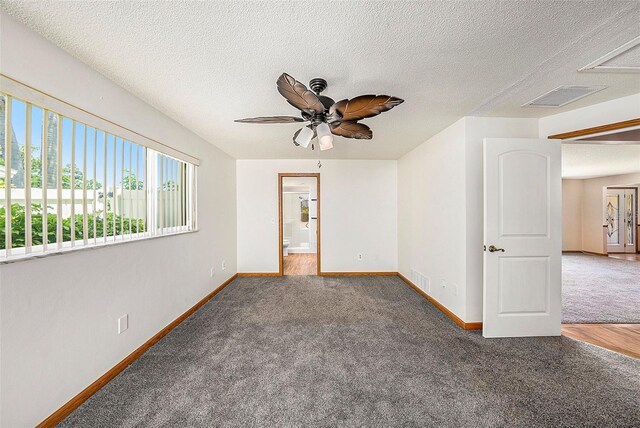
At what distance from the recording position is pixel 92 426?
1.47 m

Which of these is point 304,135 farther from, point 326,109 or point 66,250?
Answer: point 66,250

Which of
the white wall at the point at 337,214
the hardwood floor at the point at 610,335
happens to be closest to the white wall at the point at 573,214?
the hardwood floor at the point at 610,335

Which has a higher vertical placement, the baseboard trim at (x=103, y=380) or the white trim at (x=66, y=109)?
the white trim at (x=66, y=109)

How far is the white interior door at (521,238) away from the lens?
8.09ft

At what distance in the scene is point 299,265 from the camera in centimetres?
587

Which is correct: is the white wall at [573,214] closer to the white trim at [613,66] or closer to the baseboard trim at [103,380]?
the white trim at [613,66]

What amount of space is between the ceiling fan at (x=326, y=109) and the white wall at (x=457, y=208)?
134 centimetres

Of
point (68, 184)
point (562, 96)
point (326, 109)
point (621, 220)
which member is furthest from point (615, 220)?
point (68, 184)

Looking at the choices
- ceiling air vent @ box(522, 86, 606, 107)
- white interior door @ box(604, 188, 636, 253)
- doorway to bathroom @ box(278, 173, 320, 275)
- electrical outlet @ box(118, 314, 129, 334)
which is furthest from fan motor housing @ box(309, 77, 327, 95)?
white interior door @ box(604, 188, 636, 253)

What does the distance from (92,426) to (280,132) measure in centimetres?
→ 293

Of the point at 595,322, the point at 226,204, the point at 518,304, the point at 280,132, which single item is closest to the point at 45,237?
the point at 280,132

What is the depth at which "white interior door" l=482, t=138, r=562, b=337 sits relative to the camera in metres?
2.47

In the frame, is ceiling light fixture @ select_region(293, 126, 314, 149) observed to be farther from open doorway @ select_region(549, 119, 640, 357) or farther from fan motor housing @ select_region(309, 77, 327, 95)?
open doorway @ select_region(549, 119, 640, 357)

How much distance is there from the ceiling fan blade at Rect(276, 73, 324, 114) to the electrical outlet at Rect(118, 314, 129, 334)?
84.6 inches
